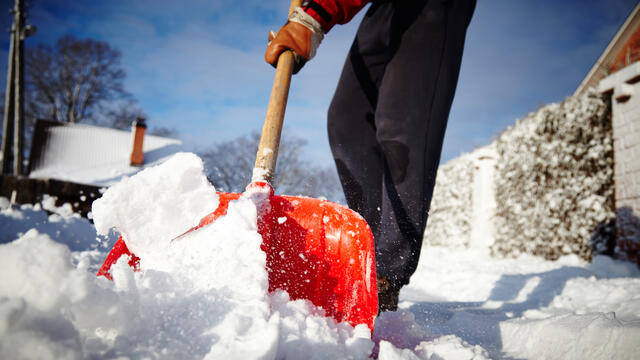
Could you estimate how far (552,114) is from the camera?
4562 millimetres

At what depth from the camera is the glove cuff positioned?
1420 millimetres

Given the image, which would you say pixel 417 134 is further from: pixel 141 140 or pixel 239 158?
pixel 141 140

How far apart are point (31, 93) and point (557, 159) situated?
2359cm

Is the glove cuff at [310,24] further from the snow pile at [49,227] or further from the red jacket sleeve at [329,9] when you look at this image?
the snow pile at [49,227]

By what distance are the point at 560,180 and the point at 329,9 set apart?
4.33 metres

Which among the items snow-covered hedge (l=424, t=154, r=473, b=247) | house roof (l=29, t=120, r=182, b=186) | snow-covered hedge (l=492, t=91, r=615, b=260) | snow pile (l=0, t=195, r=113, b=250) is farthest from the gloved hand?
house roof (l=29, t=120, r=182, b=186)

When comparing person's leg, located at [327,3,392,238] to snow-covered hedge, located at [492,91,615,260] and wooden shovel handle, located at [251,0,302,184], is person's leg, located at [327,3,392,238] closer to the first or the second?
wooden shovel handle, located at [251,0,302,184]

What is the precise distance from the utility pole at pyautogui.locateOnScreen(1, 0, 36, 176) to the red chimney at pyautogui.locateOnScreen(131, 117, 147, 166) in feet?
10.8

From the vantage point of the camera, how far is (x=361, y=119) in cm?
179

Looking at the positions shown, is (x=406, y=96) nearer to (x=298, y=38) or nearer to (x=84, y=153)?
(x=298, y=38)

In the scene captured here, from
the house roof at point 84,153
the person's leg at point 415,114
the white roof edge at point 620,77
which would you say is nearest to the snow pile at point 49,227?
the person's leg at point 415,114

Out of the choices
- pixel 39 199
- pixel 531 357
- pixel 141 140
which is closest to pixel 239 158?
pixel 141 140

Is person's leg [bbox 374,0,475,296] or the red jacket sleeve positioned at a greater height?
the red jacket sleeve

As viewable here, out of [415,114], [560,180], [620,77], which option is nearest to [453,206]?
[560,180]
